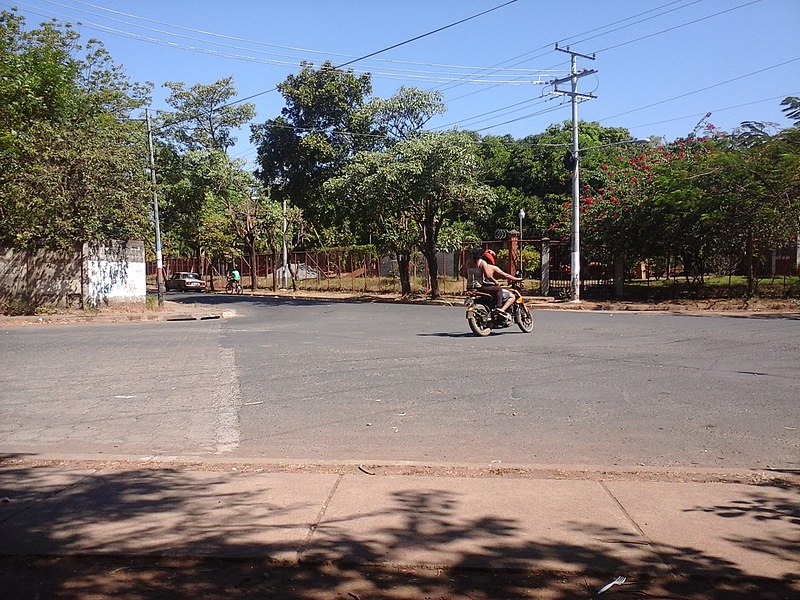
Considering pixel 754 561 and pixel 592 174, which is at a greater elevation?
pixel 592 174

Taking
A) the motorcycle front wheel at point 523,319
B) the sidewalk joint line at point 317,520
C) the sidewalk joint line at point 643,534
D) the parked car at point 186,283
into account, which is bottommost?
the sidewalk joint line at point 643,534

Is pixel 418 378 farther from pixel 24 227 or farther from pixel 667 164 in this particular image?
pixel 667 164

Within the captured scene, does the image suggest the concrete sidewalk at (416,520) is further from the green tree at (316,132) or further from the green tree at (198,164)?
the green tree at (198,164)

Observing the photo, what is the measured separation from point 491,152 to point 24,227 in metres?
37.9

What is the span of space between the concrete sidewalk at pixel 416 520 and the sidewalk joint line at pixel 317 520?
0.01 m

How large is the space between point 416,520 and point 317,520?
2.08 ft

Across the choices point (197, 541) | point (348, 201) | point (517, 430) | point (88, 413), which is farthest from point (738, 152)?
point (197, 541)

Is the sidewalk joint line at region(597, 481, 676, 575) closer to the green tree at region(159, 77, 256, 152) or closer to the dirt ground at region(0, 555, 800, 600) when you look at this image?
the dirt ground at region(0, 555, 800, 600)

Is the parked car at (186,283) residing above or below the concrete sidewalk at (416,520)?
above

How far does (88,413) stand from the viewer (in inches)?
320

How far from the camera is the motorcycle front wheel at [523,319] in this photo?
15.9m

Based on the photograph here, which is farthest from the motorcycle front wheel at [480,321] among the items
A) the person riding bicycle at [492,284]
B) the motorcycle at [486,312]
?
the person riding bicycle at [492,284]

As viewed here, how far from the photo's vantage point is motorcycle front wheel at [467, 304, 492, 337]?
50.0 ft

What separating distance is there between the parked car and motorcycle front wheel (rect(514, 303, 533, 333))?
38971 mm
